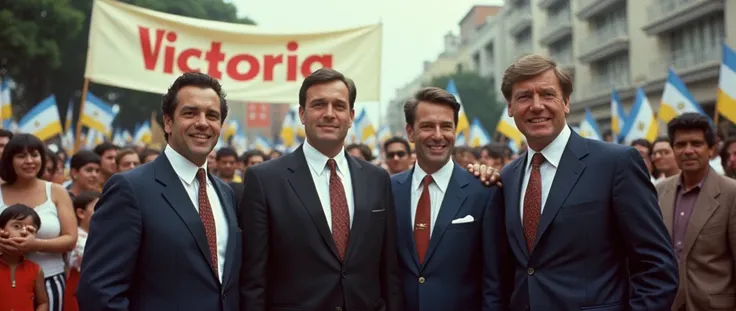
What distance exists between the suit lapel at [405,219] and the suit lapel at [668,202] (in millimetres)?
2113

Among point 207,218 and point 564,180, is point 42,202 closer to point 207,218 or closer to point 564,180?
point 207,218

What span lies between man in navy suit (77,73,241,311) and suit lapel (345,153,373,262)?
613mm

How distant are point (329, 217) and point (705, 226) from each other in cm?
275

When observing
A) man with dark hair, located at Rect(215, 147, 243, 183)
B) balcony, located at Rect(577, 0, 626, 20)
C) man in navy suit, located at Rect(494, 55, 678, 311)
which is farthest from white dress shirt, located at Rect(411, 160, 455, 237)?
balcony, located at Rect(577, 0, 626, 20)

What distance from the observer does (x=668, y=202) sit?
526 cm

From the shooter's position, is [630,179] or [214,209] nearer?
[630,179]

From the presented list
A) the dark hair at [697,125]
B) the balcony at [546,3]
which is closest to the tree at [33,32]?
the dark hair at [697,125]

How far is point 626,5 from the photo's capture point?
3528cm

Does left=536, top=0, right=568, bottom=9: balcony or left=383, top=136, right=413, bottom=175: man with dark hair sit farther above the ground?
left=536, top=0, right=568, bottom=9: balcony

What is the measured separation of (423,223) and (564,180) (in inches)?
38.3

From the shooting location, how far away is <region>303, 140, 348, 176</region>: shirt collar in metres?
3.94

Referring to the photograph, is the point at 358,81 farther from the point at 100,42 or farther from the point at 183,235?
the point at 183,235

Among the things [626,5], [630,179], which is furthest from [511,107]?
[626,5]

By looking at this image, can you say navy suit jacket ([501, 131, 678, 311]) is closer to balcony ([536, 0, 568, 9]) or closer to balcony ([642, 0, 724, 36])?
balcony ([642, 0, 724, 36])
